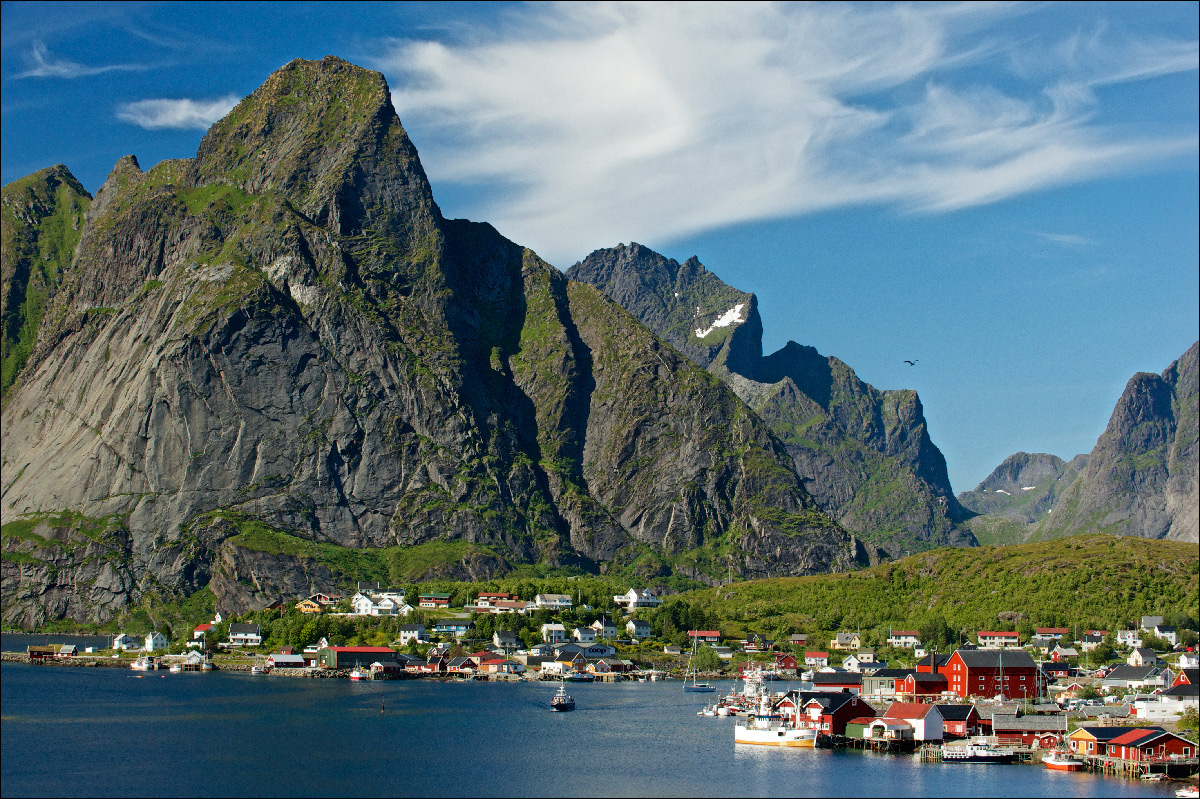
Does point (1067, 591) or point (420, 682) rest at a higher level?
point (1067, 591)

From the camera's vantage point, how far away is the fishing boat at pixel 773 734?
103938 millimetres

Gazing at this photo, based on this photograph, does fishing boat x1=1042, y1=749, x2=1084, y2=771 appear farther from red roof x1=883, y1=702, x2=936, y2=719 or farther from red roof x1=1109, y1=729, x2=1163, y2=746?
red roof x1=883, y1=702, x2=936, y2=719

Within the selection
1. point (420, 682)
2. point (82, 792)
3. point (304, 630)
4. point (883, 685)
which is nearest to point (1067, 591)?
point (883, 685)

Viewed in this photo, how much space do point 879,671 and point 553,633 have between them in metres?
74.7

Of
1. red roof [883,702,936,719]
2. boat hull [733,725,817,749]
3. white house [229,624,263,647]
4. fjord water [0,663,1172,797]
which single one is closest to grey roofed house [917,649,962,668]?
red roof [883,702,936,719]

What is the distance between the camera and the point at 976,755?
9788 cm

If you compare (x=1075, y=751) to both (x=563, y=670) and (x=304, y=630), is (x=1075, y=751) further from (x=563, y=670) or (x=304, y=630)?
(x=304, y=630)

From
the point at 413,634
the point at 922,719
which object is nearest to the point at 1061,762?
the point at 922,719

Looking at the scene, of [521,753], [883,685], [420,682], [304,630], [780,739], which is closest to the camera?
[521,753]

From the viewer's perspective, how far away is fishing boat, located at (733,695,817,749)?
104 metres

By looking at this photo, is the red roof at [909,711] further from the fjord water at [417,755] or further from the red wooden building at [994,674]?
the red wooden building at [994,674]

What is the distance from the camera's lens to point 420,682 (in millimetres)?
162125

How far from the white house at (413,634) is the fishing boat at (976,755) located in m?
104

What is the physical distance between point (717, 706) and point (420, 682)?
4805 centimetres
